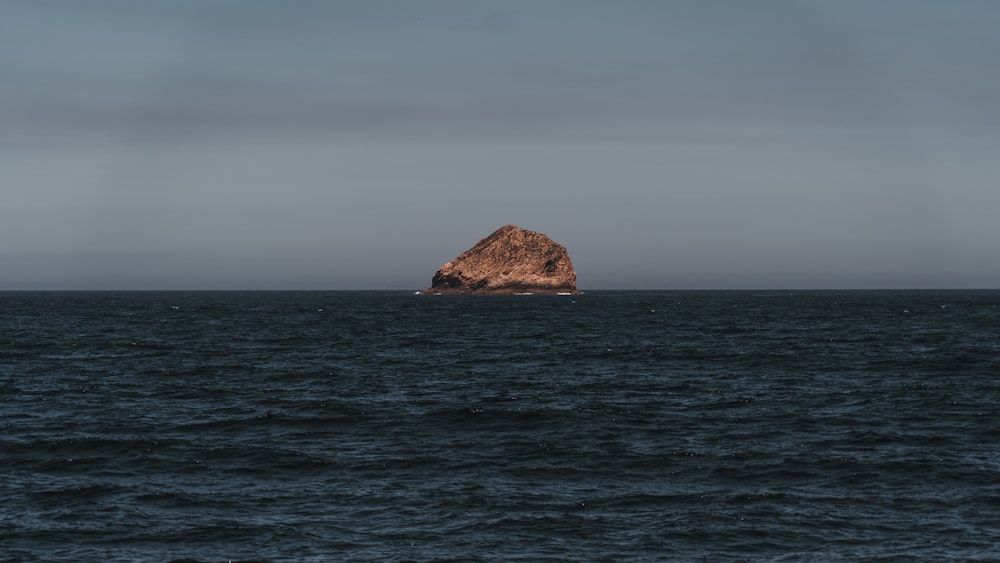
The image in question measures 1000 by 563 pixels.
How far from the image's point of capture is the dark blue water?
64.7ft

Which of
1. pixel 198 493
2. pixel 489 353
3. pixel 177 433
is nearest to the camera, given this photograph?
pixel 198 493

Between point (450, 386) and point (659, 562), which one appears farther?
point (450, 386)


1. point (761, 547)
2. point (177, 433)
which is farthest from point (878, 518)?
point (177, 433)

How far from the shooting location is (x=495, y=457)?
93.1 ft

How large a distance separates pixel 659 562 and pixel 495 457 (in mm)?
10580

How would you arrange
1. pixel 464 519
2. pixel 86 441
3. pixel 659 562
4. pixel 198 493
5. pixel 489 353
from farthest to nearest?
1. pixel 489 353
2. pixel 86 441
3. pixel 198 493
4. pixel 464 519
5. pixel 659 562

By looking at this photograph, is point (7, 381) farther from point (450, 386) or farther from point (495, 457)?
point (495, 457)

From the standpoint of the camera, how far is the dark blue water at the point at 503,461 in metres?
19.7

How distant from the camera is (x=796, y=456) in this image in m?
28.0

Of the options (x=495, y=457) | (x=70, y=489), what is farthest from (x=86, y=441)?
(x=495, y=457)

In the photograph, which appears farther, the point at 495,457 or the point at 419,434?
the point at 419,434

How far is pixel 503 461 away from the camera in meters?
27.8

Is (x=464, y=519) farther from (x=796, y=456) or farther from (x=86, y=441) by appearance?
(x=86, y=441)

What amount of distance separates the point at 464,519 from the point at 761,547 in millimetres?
6513
